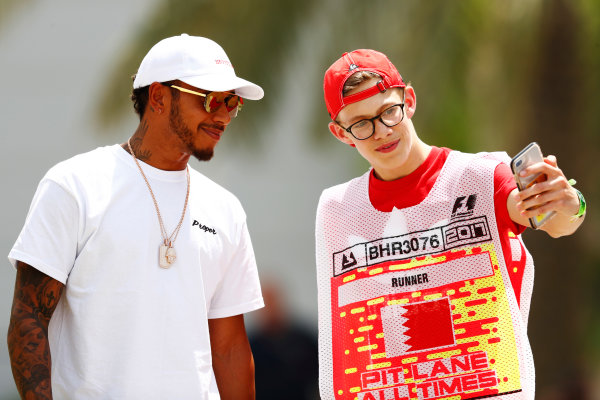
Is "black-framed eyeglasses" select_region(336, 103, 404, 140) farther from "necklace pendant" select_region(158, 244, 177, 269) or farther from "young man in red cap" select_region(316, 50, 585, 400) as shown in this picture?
"necklace pendant" select_region(158, 244, 177, 269)

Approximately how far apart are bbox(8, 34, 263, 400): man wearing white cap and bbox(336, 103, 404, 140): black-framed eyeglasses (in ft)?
1.72

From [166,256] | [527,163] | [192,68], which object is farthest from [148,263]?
[527,163]

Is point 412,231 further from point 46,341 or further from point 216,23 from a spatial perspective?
point 216,23

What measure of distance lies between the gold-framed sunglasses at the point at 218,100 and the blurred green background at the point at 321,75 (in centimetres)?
382

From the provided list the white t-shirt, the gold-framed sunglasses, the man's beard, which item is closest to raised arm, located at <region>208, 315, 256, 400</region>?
the white t-shirt

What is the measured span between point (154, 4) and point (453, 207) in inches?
220

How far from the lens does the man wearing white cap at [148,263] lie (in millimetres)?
3475

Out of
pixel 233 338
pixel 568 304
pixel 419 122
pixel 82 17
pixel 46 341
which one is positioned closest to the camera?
pixel 46 341

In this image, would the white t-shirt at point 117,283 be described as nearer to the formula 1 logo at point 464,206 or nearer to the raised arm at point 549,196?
the formula 1 logo at point 464,206

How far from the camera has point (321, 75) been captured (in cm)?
827

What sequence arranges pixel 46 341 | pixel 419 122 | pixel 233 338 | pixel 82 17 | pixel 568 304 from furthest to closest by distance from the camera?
pixel 82 17 → pixel 568 304 → pixel 419 122 → pixel 233 338 → pixel 46 341

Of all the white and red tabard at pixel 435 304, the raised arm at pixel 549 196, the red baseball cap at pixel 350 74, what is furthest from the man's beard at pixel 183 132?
the raised arm at pixel 549 196

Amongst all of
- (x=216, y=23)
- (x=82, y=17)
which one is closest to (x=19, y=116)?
(x=82, y=17)

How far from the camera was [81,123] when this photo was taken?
8.71 metres
